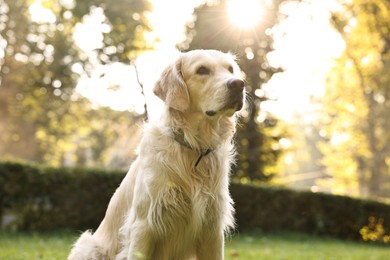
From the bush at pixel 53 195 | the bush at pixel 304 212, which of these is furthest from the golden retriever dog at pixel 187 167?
the bush at pixel 304 212

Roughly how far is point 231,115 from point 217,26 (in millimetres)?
13212

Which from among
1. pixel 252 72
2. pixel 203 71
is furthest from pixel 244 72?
pixel 203 71

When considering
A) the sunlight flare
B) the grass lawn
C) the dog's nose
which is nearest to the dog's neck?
the dog's nose

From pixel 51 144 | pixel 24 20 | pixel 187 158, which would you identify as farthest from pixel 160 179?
pixel 51 144

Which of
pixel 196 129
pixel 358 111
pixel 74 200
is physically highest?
pixel 358 111

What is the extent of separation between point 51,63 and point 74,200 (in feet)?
37.7

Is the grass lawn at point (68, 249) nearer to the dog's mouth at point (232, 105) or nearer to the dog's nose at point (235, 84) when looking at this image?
the dog's mouth at point (232, 105)

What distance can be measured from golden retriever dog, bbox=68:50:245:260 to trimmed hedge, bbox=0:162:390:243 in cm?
695

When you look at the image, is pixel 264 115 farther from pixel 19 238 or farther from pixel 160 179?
pixel 160 179

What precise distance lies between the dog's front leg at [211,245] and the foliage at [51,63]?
11201 millimetres

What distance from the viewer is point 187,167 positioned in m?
3.44

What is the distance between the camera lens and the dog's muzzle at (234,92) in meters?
3.35

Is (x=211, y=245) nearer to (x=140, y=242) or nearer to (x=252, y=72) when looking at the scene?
(x=140, y=242)

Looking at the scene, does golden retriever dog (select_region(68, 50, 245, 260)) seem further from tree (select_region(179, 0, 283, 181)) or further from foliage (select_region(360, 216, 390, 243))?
tree (select_region(179, 0, 283, 181))
